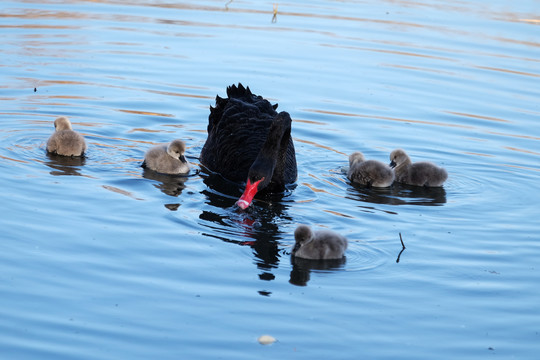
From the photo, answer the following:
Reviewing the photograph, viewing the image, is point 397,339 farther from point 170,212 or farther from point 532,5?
point 532,5

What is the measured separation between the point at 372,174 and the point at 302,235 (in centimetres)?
234

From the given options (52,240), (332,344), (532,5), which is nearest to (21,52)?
(52,240)

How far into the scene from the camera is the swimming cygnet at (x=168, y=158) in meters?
8.23

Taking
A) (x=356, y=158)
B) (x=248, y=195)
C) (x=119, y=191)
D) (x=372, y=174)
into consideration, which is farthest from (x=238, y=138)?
(x=119, y=191)

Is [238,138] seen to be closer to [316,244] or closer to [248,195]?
[248,195]

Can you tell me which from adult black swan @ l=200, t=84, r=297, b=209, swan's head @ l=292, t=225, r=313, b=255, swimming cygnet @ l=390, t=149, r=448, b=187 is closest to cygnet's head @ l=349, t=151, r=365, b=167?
swimming cygnet @ l=390, t=149, r=448, b=187

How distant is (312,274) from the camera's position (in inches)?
233

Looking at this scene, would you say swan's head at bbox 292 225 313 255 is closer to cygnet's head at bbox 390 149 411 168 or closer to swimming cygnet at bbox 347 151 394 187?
swimming cygnet at bbox 347 151 394 187

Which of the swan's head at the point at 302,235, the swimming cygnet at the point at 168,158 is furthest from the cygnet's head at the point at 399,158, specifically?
the swan's head at the point at 302,235

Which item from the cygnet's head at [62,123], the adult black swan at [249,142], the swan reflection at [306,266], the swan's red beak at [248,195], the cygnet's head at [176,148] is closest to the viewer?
the swan reflection at [306,266]

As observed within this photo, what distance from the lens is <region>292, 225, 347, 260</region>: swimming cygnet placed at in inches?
241

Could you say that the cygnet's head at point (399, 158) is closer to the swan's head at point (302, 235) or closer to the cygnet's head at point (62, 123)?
the swan's head at point (302, 235)

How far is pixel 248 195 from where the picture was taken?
734cm

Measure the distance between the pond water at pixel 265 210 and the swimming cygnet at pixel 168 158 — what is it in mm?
118
